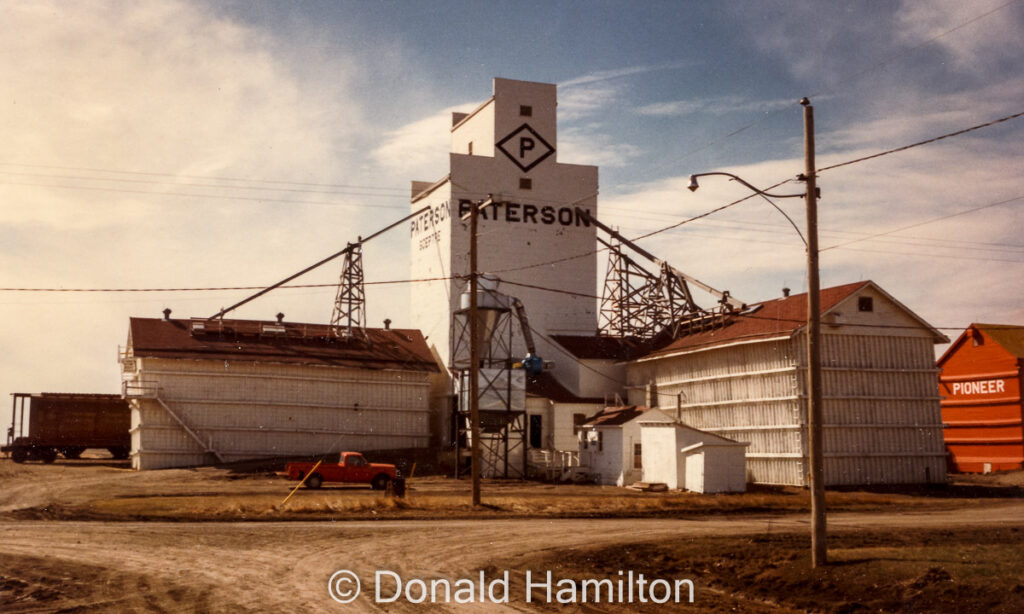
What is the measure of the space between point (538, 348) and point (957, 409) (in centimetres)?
2543

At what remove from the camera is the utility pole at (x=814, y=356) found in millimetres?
16891

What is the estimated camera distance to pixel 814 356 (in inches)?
682

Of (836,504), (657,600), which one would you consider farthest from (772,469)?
(657,600)

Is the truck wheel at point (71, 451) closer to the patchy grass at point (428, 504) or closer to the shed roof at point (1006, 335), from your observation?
the patchy grass at point (428, 504)

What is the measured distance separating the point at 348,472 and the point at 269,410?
48.2 feet

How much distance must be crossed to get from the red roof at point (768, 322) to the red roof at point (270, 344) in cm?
1722

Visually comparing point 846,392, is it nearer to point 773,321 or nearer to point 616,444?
point 773,321

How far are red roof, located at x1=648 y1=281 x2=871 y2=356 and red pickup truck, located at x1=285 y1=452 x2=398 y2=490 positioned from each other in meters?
18.1

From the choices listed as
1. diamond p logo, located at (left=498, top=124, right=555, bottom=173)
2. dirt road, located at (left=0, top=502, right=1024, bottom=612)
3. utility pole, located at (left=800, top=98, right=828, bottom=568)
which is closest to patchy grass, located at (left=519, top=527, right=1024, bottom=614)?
utility pole, located at (left=800, top=98, right=828, bottom=568)

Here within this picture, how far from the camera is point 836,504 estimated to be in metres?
32.8

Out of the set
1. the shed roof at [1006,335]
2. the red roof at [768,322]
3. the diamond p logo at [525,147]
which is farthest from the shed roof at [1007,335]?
the diamond p logo at [525,147]

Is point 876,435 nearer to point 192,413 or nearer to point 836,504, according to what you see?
point 836,504

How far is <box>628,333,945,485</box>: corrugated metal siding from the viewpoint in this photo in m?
42.3

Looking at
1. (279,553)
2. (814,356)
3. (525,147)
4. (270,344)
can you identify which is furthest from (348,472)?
(525,147)
